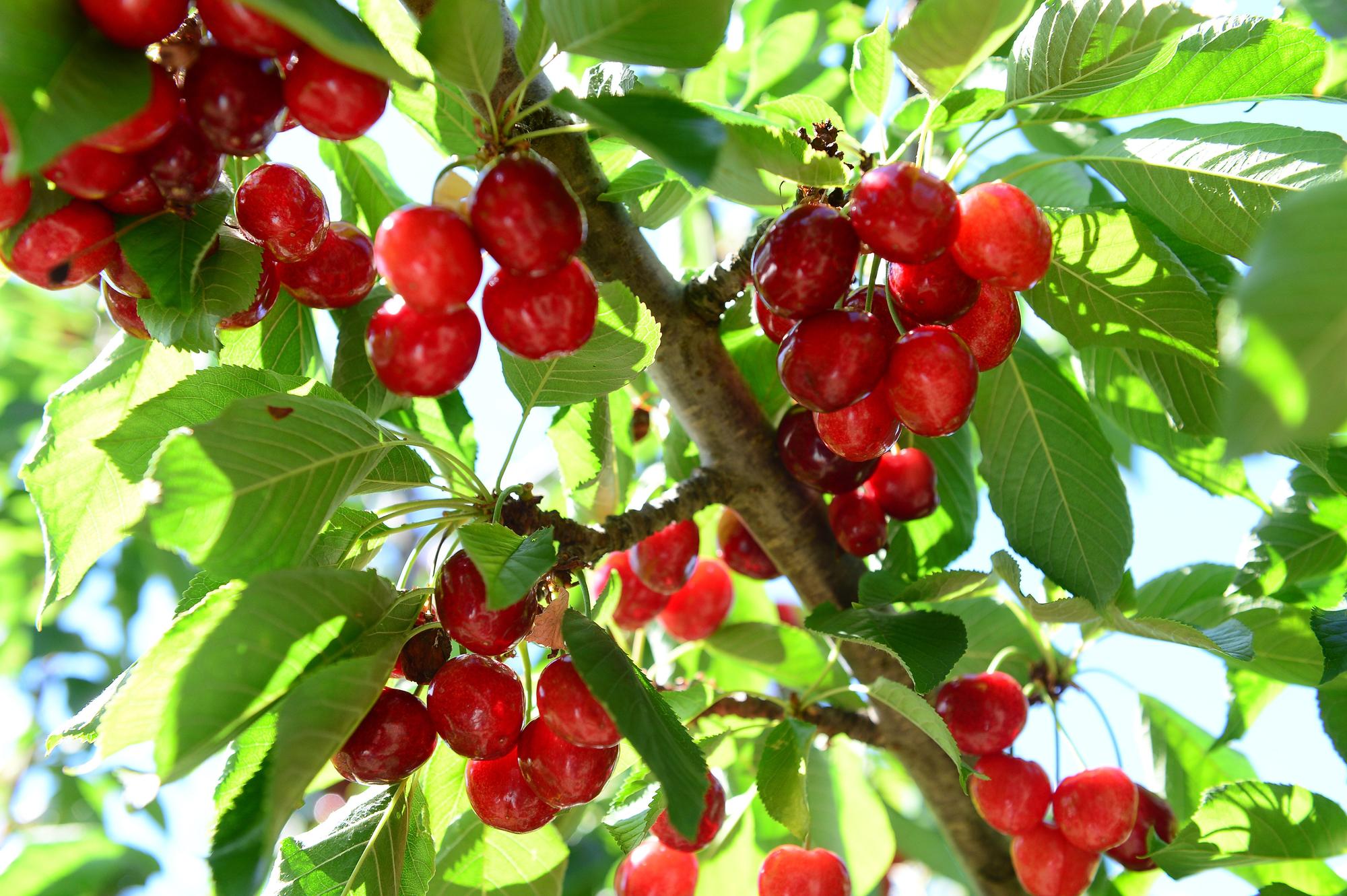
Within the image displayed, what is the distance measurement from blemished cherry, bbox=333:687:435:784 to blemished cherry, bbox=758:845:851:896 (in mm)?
576

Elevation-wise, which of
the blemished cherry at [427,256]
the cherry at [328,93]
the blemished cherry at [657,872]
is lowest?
the blemished cherry at [657,872]

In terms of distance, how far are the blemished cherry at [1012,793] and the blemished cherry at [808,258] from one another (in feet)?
Result: 2.80

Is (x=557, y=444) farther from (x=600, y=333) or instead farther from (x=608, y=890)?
(x=608, y=890)

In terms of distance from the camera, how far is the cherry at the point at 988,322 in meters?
1.18

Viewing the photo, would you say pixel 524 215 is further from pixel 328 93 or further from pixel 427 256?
pixel 328 93

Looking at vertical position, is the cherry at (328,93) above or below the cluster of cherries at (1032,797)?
above

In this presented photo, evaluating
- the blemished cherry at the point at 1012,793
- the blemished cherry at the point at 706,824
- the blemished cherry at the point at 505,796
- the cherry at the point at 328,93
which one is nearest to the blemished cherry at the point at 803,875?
the blemished cherry at the point at 706,824

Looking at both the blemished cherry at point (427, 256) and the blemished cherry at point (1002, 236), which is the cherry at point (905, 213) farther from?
the blemished cherry at point (427, 256)

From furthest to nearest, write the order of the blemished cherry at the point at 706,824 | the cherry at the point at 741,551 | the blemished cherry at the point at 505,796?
the cherry at the point at 741,551 < the blemished cherry at the point at 706,824 < the blemished cherry at the point at 505,796

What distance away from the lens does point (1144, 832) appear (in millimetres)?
1635

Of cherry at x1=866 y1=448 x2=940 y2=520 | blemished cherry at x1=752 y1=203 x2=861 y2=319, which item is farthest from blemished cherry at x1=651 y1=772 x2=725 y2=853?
blemished cherry at x1=752 y1=203 x2=861 y2=319

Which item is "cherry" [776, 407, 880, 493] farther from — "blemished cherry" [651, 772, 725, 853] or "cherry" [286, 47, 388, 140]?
"cherry" [286, 47, 388, 140]

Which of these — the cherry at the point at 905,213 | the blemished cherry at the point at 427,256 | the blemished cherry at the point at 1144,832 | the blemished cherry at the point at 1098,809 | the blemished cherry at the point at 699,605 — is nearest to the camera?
the blemished cherry at the point at 427,256

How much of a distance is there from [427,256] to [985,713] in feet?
3.58
